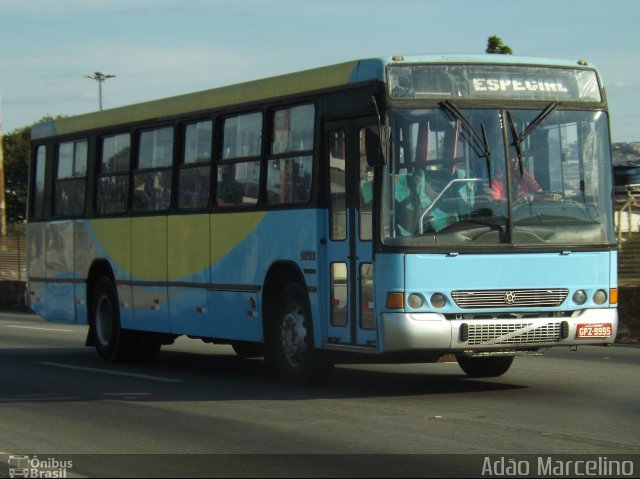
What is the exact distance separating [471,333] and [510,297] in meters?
0.57

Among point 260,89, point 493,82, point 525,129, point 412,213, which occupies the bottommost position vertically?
point 412,213

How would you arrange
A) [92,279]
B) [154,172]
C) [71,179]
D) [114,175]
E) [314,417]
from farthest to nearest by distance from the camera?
[71,179] → [92,279] → [114,175] → [154,172] → [314,417]

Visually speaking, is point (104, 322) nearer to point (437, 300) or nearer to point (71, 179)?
point (71, 179)

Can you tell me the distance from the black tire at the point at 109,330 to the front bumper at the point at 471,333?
645 cm

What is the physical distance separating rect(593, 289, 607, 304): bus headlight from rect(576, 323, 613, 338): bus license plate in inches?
9.2

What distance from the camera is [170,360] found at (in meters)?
17.7

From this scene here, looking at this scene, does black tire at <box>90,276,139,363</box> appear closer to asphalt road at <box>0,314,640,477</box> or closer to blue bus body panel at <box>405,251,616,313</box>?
asphalt road at <box>0,314,640,477</box>

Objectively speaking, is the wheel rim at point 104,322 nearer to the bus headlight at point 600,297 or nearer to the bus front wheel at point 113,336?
the bus front wheel at point 113,336

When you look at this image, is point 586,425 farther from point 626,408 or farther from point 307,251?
point 307,251

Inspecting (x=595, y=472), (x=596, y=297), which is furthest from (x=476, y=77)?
(x=595, y=472)

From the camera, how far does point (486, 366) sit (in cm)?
1380

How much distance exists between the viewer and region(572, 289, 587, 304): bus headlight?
12078 millimetres

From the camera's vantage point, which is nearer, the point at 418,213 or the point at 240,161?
the point at 418,213

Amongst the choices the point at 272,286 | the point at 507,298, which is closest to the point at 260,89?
the point at 272,286
